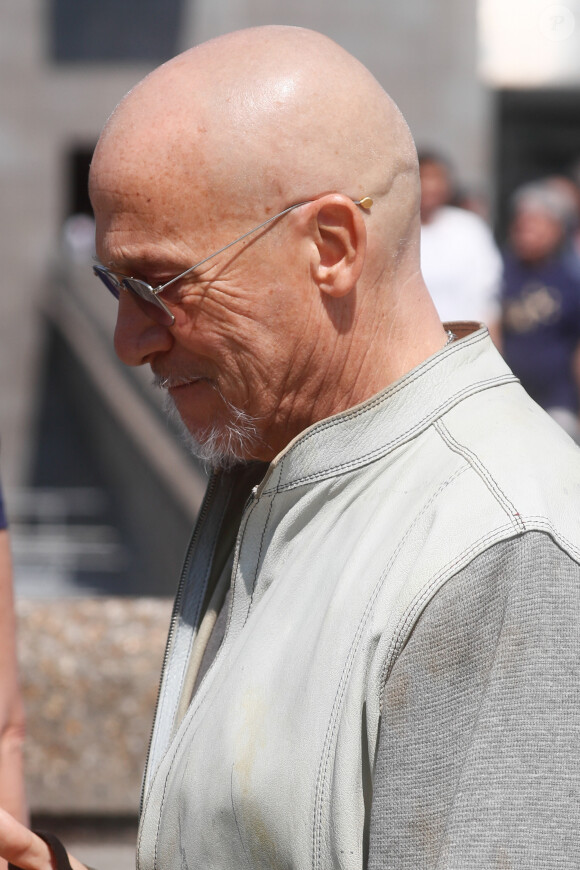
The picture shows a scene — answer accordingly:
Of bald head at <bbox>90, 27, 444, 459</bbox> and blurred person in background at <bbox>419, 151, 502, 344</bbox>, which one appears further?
blurred person in background at <bbox>419, 151, 502, 344</bbox>

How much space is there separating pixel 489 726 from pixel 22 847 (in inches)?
28.6

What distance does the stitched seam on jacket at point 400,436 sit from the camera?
1511mm

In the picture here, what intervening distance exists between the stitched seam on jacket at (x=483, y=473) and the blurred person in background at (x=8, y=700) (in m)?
1.05

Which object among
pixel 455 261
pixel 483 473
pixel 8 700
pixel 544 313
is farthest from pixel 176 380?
pixel 544 313

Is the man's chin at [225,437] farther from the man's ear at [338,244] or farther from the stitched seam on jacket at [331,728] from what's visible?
the stitched seam on jacket at [331,728]

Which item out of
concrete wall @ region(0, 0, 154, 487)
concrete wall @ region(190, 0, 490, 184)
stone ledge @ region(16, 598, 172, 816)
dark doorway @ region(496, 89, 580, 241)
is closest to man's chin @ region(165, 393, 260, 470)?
stone ledge @ region(16, 598, 172, 816)

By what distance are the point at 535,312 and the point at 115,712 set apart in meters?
3.76

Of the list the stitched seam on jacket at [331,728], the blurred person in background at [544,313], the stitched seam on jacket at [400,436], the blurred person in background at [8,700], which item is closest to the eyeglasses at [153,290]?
the stitched seam on jacket at [400,436]

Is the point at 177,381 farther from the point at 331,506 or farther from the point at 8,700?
the point at 8,700

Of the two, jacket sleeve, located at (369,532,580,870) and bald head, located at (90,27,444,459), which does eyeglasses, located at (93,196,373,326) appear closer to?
bald head, located at (90,27,444,459)

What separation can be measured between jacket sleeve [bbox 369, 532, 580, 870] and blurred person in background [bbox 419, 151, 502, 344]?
4.63 m

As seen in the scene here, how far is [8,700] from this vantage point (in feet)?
7.26

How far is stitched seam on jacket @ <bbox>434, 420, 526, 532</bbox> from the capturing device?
1296mm

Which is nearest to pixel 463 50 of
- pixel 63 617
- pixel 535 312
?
pixel 535 312
